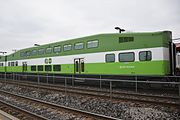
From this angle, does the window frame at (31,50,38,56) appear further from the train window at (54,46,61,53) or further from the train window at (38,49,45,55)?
the train window at (54,46,61,53)

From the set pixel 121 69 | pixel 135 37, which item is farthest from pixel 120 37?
pixel 121 69

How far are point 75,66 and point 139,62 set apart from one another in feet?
21.5

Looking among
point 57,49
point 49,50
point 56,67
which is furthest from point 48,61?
point 57,49

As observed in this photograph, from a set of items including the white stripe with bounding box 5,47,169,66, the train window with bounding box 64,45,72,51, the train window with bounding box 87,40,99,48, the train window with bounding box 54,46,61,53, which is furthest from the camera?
the train window with bounding box 54,46,61,53

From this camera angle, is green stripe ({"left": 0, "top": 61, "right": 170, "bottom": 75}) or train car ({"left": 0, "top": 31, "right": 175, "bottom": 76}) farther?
train car ({"left": 0, "top": 31, "right": 175, "bottom": 76})

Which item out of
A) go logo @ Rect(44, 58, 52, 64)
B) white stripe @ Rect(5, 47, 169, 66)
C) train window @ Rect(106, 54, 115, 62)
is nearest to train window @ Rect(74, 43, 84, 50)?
white stripe @ Rect(5, 47, 169, 66)

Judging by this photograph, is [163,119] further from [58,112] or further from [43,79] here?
[43,79]

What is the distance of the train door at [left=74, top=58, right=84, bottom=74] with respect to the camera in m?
18.1

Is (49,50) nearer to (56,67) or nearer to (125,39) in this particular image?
(56,67)

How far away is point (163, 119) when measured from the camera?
305 inches

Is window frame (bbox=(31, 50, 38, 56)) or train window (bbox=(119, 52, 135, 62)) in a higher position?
window frame (bbox=(31, 50, 38, 56))

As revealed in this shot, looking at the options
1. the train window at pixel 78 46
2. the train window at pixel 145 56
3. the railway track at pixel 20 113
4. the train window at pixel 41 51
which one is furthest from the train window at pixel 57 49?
the railway track at pixel 20 113

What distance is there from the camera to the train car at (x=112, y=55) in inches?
525

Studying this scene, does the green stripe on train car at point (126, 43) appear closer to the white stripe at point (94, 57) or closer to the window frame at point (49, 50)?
the white stripe at point (94, 57)
